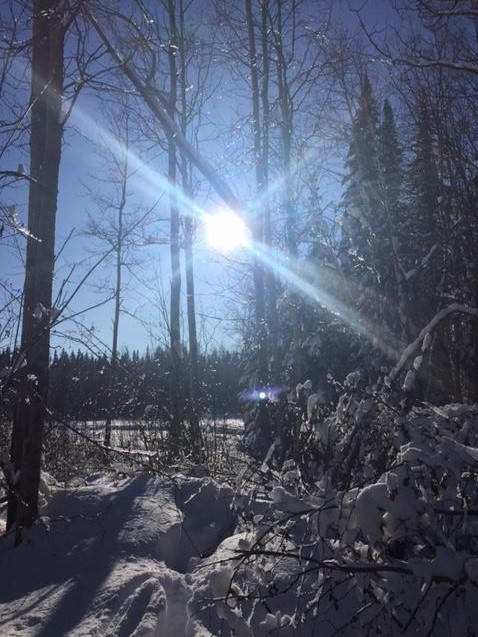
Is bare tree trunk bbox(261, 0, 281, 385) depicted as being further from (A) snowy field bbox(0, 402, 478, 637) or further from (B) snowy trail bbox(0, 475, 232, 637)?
(A) snowy field bbox(0, 402, 478, 637)

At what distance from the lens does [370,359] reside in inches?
398

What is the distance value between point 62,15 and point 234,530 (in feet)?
11.9

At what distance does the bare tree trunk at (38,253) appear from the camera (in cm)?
358

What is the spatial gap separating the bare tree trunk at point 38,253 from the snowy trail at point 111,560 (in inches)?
12.9

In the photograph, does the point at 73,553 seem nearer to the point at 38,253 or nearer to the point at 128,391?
the point at 38,253

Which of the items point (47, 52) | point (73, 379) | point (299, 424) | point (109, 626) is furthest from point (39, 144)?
point (73, 379)

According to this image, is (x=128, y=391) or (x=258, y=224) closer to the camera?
(x=128, y=391)

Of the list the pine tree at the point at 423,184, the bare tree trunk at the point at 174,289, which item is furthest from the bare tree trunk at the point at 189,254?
the pine tree at the point at 423,184

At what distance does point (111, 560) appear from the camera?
3.09m

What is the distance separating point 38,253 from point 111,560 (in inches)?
85.1

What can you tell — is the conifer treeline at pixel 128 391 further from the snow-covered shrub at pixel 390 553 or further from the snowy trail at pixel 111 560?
the snow-covered shrub at pixel 390 553

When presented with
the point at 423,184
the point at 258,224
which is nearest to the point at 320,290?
the point at 258,224

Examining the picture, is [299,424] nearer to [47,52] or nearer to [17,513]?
[17,513]

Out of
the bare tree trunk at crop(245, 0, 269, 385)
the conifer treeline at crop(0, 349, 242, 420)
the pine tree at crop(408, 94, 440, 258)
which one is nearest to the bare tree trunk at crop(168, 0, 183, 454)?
the conifer treeline at crop(0, 349, 242, 420)
